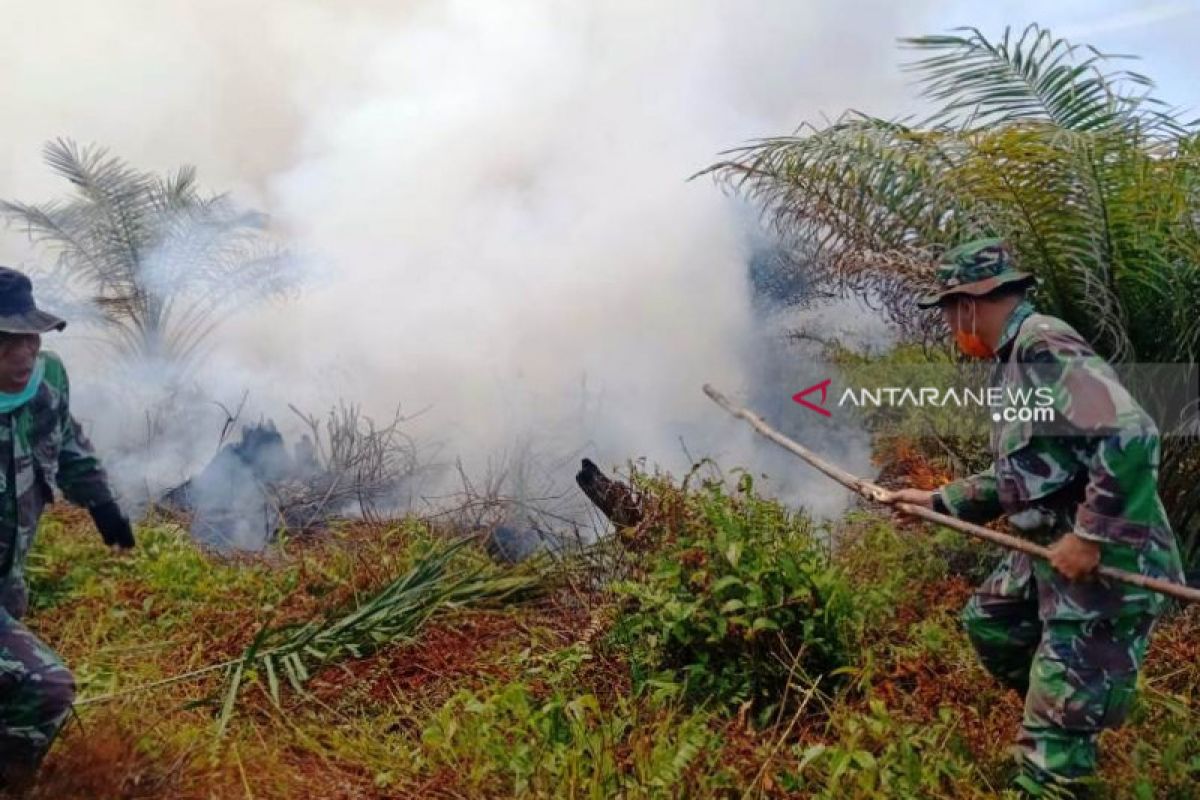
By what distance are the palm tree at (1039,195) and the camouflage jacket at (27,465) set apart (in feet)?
10.9

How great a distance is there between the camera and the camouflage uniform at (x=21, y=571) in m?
3.06

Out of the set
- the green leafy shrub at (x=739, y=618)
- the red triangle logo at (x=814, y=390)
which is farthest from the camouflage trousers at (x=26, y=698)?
the red triangle logo at (x=814, y=390)

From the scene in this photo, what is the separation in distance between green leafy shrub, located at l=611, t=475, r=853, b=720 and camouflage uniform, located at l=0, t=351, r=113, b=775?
6.37ft

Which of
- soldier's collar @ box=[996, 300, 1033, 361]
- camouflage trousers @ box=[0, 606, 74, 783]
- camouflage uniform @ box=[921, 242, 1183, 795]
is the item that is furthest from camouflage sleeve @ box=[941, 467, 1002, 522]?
camouflage trousers @ box=[0, 606, 74, 783]

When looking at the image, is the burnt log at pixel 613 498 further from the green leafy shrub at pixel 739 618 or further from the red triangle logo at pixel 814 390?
the red triangle logo at pixel 814 390

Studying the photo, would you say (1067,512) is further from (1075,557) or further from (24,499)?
(24,499)

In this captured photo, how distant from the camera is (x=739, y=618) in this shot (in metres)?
3.86

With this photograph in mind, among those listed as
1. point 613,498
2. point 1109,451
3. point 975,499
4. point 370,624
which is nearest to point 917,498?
point 975,499

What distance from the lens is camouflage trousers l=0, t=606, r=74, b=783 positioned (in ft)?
9.99

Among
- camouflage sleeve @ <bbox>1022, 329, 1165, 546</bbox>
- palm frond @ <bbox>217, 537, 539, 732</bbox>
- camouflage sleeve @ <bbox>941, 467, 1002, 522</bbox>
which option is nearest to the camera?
camouflage sleeve @ <bbox>1022, 329, 1165, 546</bbox>

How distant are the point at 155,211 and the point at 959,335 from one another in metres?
8.26

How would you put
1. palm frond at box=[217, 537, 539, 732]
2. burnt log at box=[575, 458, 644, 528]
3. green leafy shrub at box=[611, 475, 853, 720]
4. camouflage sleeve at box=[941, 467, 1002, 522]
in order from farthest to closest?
1. burnt log at box=[575, 458, 644, 528]
2. palm frond at box=[217, 537, 539, 732]
3. green leafy shrub at box=[611, 475, 853, 720]
4. camouflage sleeve at box=[941, 467, 1002, 522]

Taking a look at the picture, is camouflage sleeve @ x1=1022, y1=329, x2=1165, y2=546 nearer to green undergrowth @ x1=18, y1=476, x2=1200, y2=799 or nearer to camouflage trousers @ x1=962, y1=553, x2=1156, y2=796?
camouflage trousers @ x1=962, y1=553, x2=1156, y2=796

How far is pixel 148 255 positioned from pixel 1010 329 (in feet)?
27.7
